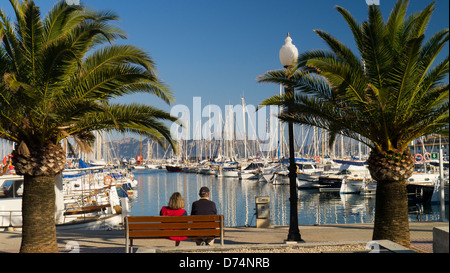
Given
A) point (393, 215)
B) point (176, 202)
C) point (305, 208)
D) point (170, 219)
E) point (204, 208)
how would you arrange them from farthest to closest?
point (305, 208)
point (393, 215)
point (204, 208)
point (176, 202)
point (170, 219)

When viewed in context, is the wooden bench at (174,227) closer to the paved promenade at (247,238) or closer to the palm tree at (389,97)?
the paved promenade at (247,238)

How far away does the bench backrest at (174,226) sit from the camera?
8141mm

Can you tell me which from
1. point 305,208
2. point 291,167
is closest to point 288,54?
point 291,167

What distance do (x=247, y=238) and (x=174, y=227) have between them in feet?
14.6

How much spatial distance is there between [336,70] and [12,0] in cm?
716

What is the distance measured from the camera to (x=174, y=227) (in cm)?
815

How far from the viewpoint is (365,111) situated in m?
9.28

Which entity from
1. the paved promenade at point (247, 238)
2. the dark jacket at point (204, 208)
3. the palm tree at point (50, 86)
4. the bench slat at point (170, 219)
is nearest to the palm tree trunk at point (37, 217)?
the palm tree at point (50, 86)

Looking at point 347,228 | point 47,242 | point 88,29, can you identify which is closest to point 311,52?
point 88,29

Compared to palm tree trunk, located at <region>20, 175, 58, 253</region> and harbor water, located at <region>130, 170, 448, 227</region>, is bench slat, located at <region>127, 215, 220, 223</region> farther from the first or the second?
harbor water, located at <region>130, 170, 448, 227</region>

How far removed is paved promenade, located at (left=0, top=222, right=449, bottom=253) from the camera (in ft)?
34.9

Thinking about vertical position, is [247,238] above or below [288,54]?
below

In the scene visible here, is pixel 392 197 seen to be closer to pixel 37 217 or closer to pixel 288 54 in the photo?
pixel 288 54
